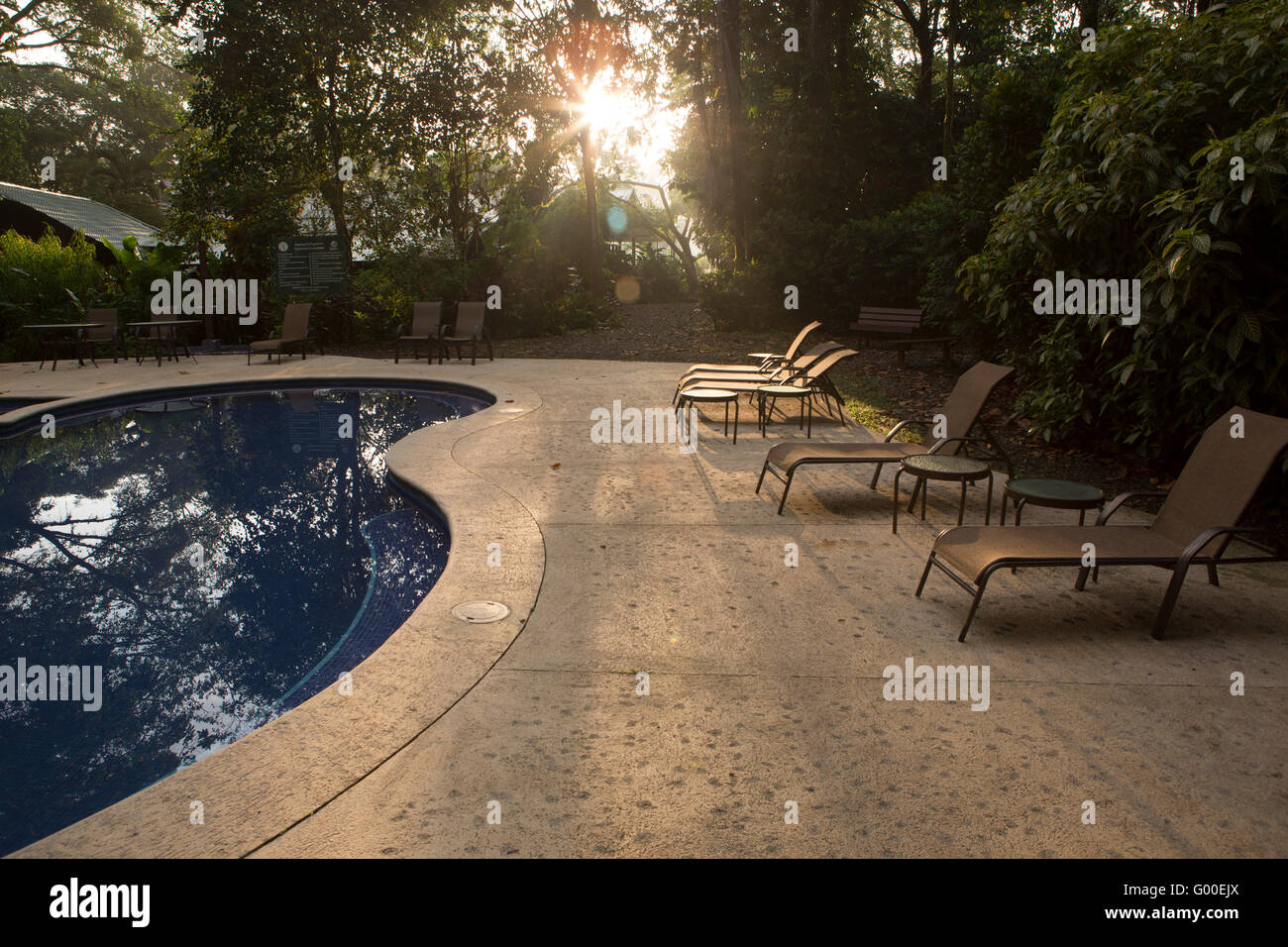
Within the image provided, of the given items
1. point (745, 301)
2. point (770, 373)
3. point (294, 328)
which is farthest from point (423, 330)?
point (770, 373)

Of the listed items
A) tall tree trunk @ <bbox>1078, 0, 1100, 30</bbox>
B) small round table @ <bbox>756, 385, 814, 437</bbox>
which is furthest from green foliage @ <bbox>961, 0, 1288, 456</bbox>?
tall tree trunk @ <bbox>1078, 0, 1100, 30</bbox>

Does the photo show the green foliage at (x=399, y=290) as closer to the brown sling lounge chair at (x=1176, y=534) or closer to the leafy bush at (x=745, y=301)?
the leafy bush at (x=745, y=301)

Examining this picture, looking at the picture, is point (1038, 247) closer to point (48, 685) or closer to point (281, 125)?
point (48, 685)

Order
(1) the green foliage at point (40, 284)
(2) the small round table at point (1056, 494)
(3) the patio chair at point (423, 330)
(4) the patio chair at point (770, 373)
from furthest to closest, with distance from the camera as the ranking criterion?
1. (1) the green foliage at point (40, 284)
2. (3) the patio chair at point (423, 330)
3. (4) the patio chair at point (770, 373)
4. (2) the small round table at point (1056, 494)

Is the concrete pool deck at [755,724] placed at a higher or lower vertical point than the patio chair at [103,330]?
lower

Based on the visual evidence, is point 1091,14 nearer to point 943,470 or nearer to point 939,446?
point 939,446

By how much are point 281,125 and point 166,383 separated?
9.53 metres

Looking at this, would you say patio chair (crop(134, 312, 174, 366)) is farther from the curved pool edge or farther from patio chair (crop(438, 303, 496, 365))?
the curved pool edge

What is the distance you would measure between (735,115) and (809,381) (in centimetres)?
1280

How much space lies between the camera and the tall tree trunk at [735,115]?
19234 millimetres

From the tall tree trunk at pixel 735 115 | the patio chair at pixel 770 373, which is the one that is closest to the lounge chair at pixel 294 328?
the patio chair at pixel 770 373

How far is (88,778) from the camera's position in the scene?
11.5 ft

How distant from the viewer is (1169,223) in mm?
5723

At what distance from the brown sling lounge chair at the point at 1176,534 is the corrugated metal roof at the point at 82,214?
25.0 meters
